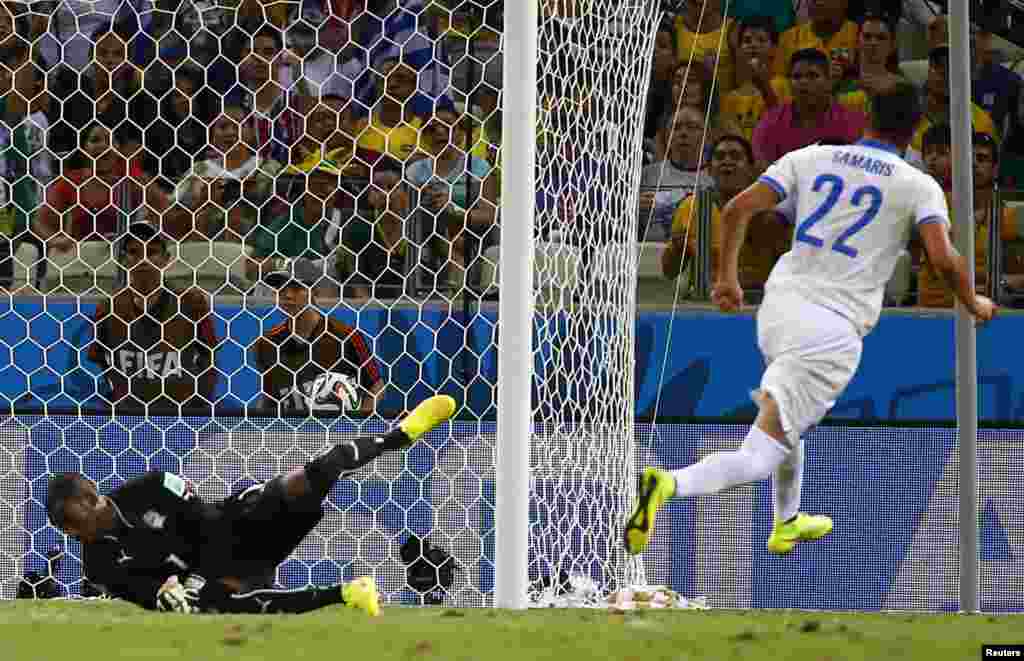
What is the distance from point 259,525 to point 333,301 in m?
1.67

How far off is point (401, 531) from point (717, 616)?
7.03ft


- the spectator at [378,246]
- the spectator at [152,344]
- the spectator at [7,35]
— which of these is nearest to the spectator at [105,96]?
the spectator at [7,35]

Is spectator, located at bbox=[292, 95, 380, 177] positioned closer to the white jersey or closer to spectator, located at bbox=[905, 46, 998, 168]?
the white jersey

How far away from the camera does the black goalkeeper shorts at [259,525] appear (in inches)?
231

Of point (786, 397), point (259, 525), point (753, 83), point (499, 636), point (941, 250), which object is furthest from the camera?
point (753, 83)

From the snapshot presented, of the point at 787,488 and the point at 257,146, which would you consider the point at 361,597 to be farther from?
the point at 257,146

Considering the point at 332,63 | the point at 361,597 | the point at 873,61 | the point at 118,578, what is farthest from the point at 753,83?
the point at 118,578

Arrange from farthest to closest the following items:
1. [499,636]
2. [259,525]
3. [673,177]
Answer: [673,177] → [259,525] → [499,636]

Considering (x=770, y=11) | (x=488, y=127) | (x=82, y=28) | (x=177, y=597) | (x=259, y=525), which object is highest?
(x=770, y=11)

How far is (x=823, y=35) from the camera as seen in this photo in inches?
383

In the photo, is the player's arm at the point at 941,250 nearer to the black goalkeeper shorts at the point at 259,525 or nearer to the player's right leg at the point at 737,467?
the player's right leg at the point at 737,467

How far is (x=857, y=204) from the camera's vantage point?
5281mm

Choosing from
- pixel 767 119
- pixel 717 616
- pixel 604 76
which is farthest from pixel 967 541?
pixel 767 119

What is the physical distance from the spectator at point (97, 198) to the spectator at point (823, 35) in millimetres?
3651
